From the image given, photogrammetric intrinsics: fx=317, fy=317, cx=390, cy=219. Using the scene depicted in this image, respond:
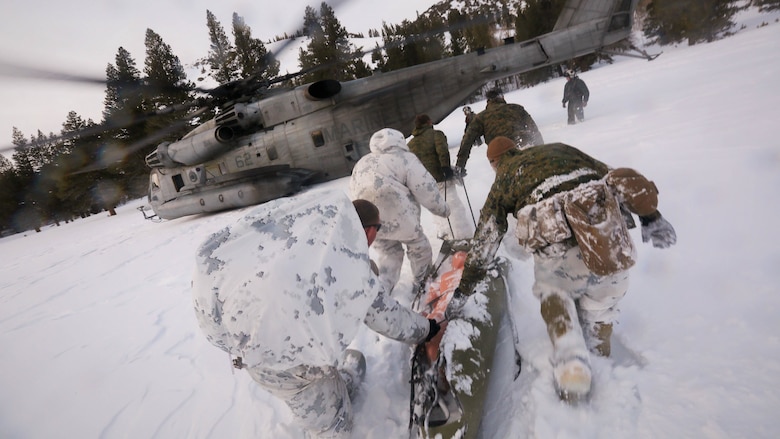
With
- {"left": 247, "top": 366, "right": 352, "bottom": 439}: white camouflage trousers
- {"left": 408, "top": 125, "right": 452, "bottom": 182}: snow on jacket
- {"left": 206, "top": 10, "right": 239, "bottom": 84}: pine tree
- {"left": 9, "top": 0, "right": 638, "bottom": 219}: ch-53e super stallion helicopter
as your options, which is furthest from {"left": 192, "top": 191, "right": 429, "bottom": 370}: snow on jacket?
{"left": 206, "top": 10, "right": 239, "bottom": 84}: pine tree

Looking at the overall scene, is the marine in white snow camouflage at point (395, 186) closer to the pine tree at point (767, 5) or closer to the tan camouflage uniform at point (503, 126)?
the tan camouflage uniform at point (503, 126)

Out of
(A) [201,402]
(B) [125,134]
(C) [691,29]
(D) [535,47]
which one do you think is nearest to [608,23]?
(D) [535,47]

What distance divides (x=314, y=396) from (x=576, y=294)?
179cm

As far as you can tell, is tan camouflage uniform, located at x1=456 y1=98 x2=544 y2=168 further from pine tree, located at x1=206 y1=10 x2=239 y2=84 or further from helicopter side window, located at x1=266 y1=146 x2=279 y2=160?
pine tree, located at x1=206 y1=10 x2=239 y2=84

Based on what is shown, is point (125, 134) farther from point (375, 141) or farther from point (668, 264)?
point (668, 264)

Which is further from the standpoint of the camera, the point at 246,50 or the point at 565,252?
the point at 246,50

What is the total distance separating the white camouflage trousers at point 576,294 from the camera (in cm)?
183

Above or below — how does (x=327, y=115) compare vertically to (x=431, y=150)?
above

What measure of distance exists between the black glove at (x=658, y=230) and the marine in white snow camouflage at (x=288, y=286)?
1620 millimetres

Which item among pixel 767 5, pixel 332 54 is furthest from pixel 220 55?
pixel 767 5

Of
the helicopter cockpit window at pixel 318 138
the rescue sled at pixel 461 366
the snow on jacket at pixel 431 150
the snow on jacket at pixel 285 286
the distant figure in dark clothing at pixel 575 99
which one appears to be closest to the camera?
the snow on jacket at pixel 285 286

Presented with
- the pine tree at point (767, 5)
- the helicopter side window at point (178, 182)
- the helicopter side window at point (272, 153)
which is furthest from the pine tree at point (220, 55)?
the pine tree at point (767, 5)

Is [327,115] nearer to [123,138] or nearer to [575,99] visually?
[575,99]

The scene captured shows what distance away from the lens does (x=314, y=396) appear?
205 centimetres
